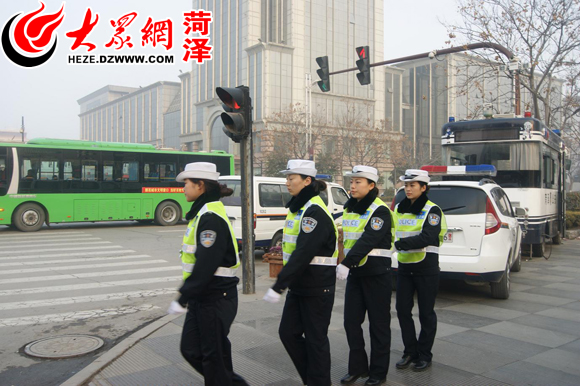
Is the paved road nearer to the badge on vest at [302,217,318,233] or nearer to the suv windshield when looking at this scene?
the badge on vest at [302,217,318,233]

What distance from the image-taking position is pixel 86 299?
8.05 m

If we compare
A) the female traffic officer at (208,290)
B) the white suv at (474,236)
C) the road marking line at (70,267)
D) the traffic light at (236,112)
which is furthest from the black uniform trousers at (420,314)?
the road marking line at (70,267)

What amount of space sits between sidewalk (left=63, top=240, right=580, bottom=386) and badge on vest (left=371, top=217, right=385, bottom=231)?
135 cm

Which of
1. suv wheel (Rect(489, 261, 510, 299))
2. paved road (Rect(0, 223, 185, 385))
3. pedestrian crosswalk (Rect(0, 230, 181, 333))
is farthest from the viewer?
suv wheel (Rect(489, 261, 510, 299))

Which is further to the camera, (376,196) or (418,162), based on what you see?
(418,162)

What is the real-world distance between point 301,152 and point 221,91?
106ft

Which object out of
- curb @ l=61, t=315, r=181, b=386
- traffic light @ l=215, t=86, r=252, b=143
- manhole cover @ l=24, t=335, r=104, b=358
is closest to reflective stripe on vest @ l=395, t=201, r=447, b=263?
curb @ l=61, t=315, r=181, b=386

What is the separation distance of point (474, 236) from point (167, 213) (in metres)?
15.9

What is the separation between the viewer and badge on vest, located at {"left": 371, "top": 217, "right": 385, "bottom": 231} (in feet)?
14.5

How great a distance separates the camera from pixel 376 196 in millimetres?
4629

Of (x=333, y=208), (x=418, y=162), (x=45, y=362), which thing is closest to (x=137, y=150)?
(x=333, y=208)

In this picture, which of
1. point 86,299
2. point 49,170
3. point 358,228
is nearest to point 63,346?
point 86,299

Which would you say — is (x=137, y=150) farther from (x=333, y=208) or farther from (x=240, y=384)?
(x=240, y=384)

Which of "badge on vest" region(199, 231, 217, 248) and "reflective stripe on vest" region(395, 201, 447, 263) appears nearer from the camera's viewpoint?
"badge on vest" region(199, 231, 217, 248)
